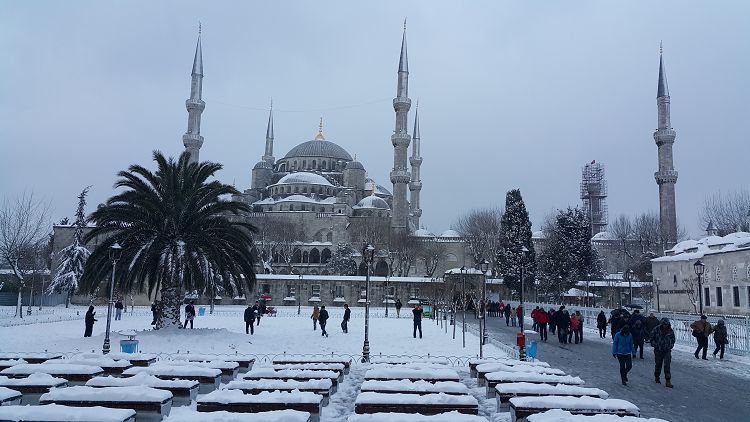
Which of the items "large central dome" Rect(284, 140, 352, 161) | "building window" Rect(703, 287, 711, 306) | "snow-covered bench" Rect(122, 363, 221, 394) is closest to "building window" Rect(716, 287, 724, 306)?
"building window" Rect(703, 287, 711, 306)

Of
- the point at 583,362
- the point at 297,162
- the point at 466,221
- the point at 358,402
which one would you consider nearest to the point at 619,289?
the point at 466,221

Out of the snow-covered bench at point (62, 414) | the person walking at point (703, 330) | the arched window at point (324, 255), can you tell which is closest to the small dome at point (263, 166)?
the arched window at point (324, 255)

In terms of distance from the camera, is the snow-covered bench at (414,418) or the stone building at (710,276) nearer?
the snow-covered bench at (414,418)

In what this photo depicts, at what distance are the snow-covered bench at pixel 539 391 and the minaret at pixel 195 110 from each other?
1839 inches

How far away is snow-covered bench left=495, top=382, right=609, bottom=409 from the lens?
6.76 metres

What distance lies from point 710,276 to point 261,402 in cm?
2761

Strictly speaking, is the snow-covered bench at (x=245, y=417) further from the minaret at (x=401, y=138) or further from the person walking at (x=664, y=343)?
the minaret at (x=401, y=138)

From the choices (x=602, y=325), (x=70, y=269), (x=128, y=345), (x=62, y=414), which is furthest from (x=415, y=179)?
(x=62, y=414)

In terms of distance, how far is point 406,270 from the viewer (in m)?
50.5

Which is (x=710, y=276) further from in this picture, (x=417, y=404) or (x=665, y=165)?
(x=417, y=404)

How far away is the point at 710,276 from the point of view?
89.8ft

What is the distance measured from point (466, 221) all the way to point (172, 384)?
Answer: 160ft

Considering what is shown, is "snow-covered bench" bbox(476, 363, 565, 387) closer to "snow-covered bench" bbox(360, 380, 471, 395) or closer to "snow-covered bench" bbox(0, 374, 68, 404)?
"snow-covered bench" bbox(360, 380, 471, 395)

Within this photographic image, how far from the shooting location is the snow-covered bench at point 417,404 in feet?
20.1
